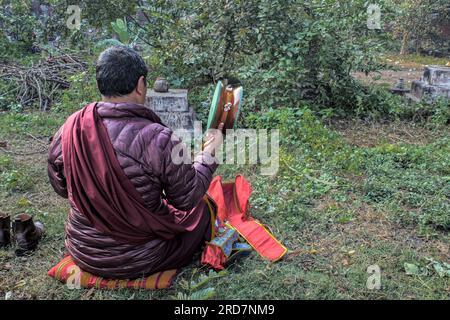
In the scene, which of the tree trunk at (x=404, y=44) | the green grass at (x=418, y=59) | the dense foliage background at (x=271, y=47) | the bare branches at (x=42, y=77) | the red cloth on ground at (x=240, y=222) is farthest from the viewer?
the tree trunk at (x=404, y=44)

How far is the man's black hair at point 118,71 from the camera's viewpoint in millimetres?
2248

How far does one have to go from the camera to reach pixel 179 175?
2330mm

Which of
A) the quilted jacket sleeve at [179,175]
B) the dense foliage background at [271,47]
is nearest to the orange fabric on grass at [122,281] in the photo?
the quilted jacket sleeve at [179,175]

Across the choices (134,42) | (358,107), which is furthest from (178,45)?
(358,107)

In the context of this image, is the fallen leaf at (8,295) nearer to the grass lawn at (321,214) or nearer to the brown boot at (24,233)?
the grass lawn at (321,214)

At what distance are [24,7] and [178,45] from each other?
14.6ft

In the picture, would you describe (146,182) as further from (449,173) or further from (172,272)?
(449,173)

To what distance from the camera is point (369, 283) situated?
269 cm

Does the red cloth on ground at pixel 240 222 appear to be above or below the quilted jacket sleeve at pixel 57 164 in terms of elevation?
below

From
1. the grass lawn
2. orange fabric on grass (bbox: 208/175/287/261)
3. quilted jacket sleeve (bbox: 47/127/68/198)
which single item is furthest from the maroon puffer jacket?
orange fabric on grass (bbox: 208/175/287/261)

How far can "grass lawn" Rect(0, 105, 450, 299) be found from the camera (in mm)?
2676

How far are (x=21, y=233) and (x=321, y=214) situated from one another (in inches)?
85.1

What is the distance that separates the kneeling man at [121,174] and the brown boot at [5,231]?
0.75m

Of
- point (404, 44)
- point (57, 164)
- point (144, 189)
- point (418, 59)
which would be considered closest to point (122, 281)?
point (144, 189)
